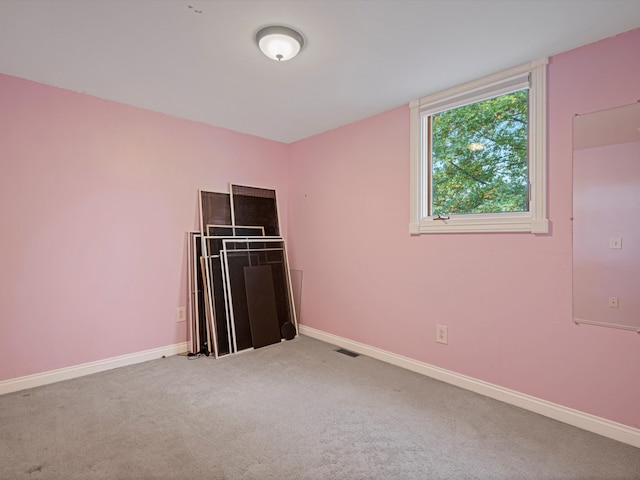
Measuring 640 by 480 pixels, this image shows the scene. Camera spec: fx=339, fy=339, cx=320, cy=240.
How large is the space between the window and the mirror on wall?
0.21 m

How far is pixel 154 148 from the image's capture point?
3164mm

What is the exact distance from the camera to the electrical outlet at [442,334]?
2719mm

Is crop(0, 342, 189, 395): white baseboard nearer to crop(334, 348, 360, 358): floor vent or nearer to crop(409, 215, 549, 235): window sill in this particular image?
crop(334, 348, 360, 358): floor vent

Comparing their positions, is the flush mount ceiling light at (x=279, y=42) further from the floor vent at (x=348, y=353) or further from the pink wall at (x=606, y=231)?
the floor vent at (x=348, y=353)

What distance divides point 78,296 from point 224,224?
4.62 ft

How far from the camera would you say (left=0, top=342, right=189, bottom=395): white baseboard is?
2473 mm

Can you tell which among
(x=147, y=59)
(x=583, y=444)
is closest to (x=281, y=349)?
(x=583, y=444)

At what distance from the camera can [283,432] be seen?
6.54 ft

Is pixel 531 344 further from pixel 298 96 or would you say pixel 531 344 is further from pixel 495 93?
pixel 298 96

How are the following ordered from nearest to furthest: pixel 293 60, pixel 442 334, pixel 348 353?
pixel 293 60 < pixel 442 334 < pixel 348 353

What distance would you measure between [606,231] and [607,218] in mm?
76

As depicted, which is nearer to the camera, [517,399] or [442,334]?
[517,399]

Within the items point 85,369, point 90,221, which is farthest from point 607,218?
point 85,369

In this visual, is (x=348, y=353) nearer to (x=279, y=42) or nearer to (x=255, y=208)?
(x=255, y=208)
